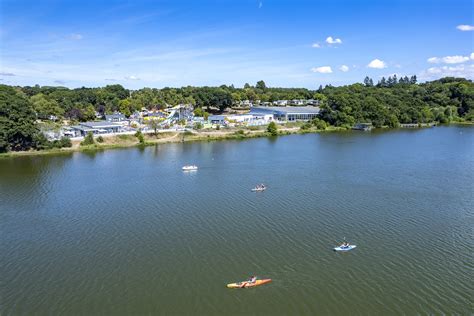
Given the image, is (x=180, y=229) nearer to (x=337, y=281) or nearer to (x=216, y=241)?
(x=216, y=241)

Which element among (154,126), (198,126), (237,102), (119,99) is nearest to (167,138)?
(154,126)

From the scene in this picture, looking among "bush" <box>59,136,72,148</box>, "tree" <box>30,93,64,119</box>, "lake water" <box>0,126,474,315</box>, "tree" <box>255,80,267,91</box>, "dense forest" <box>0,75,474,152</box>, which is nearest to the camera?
"lake water" <box>0,126,474,315</box>

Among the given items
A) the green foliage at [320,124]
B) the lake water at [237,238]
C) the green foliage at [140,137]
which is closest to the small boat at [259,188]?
the lake water at [237,238]

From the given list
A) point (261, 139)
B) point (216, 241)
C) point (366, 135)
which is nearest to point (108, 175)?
point (216, 241)

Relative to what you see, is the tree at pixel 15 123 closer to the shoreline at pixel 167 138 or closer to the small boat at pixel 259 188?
the shoreline at pixel 167 138

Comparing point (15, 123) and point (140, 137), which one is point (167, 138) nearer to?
point (140, 137)

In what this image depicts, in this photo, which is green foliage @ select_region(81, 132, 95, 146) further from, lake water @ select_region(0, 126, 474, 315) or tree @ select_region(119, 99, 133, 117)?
tree @ select_region(119, 99, 133, 117)

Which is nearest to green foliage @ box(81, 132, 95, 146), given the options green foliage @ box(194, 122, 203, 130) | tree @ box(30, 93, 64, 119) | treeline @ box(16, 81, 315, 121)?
green foliage @ box(194, 122, 203, 130)

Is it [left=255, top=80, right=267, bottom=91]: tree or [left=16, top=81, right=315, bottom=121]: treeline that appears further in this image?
[left=255, top=80, right=267, bottom=91]: tree
